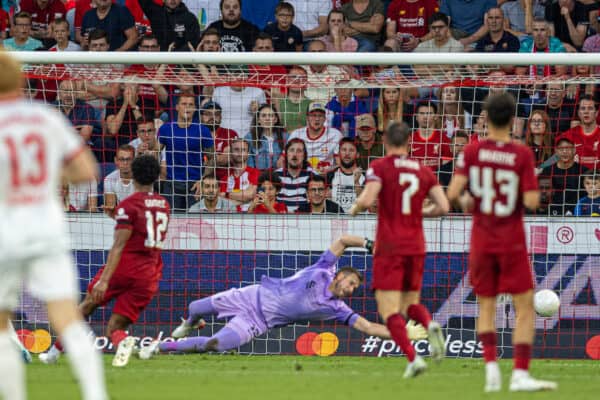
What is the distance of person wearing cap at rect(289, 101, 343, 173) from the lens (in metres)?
13.2

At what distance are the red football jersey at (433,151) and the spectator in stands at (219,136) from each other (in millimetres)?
2259

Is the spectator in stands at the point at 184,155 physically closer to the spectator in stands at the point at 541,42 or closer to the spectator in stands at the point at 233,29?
the spectator in stands at the point at 233,29

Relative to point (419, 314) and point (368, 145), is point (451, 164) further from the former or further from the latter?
point (419, 314)

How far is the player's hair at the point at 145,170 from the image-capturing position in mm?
10359

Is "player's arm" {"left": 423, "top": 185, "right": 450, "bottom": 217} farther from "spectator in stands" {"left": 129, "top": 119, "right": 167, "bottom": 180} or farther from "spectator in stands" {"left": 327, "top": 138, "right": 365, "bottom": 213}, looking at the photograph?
"spectator in stands" {"left": 129, "top": 119, "right": 167, "bottom": 180}

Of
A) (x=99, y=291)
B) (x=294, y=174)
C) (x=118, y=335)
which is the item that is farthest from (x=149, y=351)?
(x=294, y=174)

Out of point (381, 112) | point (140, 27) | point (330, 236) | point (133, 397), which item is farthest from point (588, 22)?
point (133, 397)

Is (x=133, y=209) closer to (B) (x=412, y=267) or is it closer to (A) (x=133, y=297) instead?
(A) (x=133, y=297)

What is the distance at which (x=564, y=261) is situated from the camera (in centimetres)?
1268

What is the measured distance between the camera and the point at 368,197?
8.43 metres

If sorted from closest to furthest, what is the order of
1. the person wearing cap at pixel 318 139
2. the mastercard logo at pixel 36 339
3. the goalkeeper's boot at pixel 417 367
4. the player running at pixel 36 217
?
the player running at pixel 36 217 → the goalkeeper's boot at pixel 417 367 → the mastercard logo at pixel 36 339 → the person wearing cap at pixel 318 139

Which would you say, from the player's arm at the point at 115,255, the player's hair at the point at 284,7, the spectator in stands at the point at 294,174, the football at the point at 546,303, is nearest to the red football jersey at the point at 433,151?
the spectator in stands at the point at 294,174

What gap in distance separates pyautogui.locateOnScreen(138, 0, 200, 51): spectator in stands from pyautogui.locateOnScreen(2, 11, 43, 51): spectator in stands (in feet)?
5.46

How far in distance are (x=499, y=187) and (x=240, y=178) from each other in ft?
19.3
